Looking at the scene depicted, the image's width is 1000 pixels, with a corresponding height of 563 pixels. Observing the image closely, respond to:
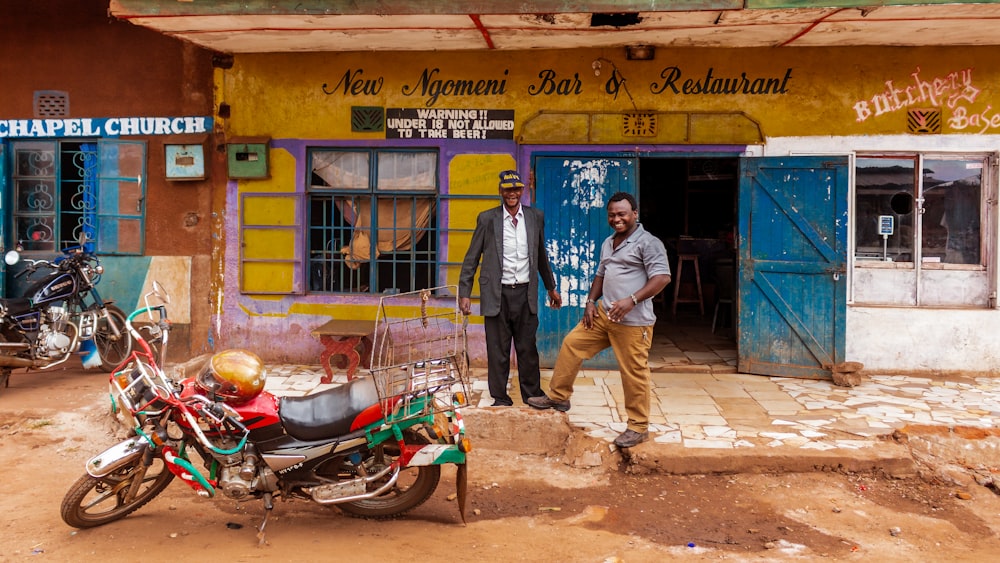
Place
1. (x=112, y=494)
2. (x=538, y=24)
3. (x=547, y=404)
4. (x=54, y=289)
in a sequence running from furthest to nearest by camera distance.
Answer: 1. (x=54, y=289)
2. (x=538, y=24)
3. (x=547, y=404)
4. (x=112, y=494)

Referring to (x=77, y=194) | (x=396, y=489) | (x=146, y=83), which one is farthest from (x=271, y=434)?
(x=77, y=194)

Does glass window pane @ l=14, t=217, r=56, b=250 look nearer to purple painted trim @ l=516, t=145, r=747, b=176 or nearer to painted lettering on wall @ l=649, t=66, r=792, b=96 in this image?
purple painted trim @ l=516, t=145, r=747, b=176

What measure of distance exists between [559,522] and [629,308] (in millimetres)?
1502

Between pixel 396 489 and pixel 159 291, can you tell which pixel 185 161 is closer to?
pixel 159 291

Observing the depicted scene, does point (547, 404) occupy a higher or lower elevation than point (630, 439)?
higher

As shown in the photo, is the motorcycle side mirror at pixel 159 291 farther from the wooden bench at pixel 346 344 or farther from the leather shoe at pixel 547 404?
the leather shoe at pixel 547 404

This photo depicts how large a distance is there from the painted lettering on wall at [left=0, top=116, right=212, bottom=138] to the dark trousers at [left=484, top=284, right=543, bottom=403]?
423 centimetres

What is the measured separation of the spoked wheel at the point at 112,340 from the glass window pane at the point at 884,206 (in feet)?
25.1

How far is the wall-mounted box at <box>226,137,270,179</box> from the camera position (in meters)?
7.85

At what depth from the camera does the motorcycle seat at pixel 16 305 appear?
7064 millimetres

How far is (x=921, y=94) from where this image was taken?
7.48 metres

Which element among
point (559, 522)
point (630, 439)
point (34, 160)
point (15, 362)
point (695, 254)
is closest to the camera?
point (559, 522)

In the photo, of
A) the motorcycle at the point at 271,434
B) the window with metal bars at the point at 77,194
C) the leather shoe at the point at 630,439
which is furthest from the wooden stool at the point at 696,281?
the motorcycle at the point at 271,434

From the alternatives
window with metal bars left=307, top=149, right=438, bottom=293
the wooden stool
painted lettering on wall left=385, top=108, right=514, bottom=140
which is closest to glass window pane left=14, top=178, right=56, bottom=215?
window with metal bars left=307, top=149, right=438, bottom=293
